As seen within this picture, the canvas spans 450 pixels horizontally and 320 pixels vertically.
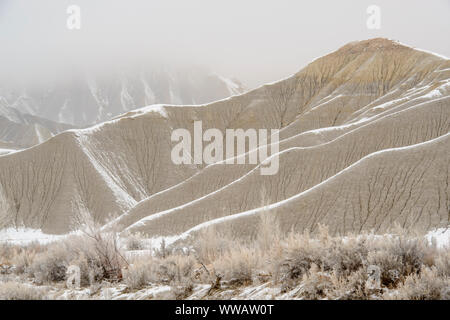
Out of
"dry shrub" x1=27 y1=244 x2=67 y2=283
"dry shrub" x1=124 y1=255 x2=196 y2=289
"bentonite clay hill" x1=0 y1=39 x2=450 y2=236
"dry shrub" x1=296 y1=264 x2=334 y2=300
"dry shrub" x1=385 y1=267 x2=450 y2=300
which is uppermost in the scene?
"dry shrub" x1=385 y1=267 x2=450 y2=300

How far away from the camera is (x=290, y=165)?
138 feet

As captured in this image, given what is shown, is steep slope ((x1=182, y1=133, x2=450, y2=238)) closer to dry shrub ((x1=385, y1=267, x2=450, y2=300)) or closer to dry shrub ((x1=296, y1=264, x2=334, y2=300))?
dry shrub ((x1=296, y1=264, x2=334, y2=300))

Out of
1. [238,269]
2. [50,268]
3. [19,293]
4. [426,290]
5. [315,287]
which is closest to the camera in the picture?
[426,290]

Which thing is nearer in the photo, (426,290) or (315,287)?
(426,290)

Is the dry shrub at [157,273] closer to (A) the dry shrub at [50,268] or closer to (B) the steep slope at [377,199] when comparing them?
(A) the dry shrub at [50,268]

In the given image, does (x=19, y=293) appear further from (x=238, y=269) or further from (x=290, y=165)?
(x=290, y=165)

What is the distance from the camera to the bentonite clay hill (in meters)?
27.2

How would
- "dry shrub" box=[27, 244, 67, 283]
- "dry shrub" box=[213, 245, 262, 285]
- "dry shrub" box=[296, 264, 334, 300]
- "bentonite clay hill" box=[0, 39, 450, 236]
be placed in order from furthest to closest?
"bentonite clay hill" box=[0, 39, 450, 236]
"dry shrub" box=[27, 244, 67, 283]
"dry shrub" box=[213, 245, 262, 285]
"dry shrub" box=[296, 264, 334, 300]

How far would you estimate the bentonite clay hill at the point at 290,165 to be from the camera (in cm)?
2720

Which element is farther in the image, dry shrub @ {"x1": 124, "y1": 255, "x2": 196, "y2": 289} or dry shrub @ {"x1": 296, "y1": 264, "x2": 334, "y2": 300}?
dry shrub @ {"x1": 124, "y1": 255, "x2": 196, "y2": 289}

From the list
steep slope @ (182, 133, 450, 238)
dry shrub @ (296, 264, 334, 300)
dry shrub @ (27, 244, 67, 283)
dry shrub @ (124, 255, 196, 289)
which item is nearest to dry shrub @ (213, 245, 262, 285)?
dry shrub @ (124, 255, 196, 289)

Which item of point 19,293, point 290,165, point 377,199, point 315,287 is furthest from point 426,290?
point 290,165

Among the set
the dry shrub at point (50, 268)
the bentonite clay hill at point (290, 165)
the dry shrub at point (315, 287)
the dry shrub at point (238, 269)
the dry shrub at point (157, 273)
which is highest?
the dry shrub at point (315, 287)

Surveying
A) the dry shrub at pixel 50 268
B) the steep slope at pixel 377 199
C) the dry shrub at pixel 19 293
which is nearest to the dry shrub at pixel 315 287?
the dry shrub at pixel 19 293
